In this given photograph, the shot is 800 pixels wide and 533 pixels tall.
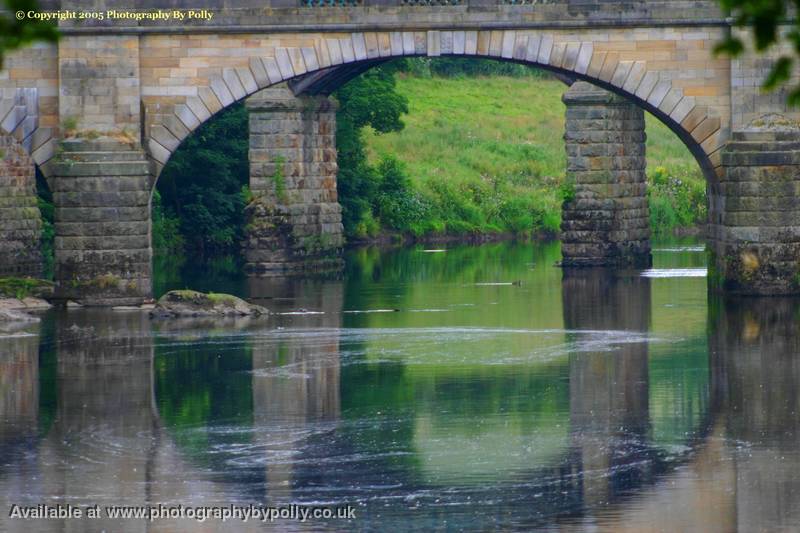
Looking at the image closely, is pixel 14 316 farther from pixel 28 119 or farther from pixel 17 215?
pixel 17 215

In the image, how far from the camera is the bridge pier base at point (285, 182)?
4197 cm

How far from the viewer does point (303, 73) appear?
32594 millimetres

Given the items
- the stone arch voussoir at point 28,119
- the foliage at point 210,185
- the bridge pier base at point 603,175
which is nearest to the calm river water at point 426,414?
the stone arch voussoir at point 28,119

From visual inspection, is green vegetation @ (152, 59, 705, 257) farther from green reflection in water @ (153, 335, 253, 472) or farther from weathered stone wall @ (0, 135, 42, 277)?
green reflection in water @ (153, 335, 253, 472)

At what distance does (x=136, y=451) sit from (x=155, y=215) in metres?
32.1

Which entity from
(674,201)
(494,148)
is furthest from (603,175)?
(494,148)

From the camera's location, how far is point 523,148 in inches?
2675

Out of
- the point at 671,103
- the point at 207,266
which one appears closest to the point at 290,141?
the point at 207,266

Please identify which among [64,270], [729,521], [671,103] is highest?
[671,103]

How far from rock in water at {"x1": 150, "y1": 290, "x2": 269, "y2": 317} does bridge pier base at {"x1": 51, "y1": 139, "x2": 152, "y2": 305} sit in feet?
3.03

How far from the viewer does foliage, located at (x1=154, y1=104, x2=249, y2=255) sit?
5006 centimetres

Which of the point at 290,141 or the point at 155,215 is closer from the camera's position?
the point at 290,141

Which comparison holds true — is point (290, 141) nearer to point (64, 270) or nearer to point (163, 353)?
point (64, 270)

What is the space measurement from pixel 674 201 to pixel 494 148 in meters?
9.34
